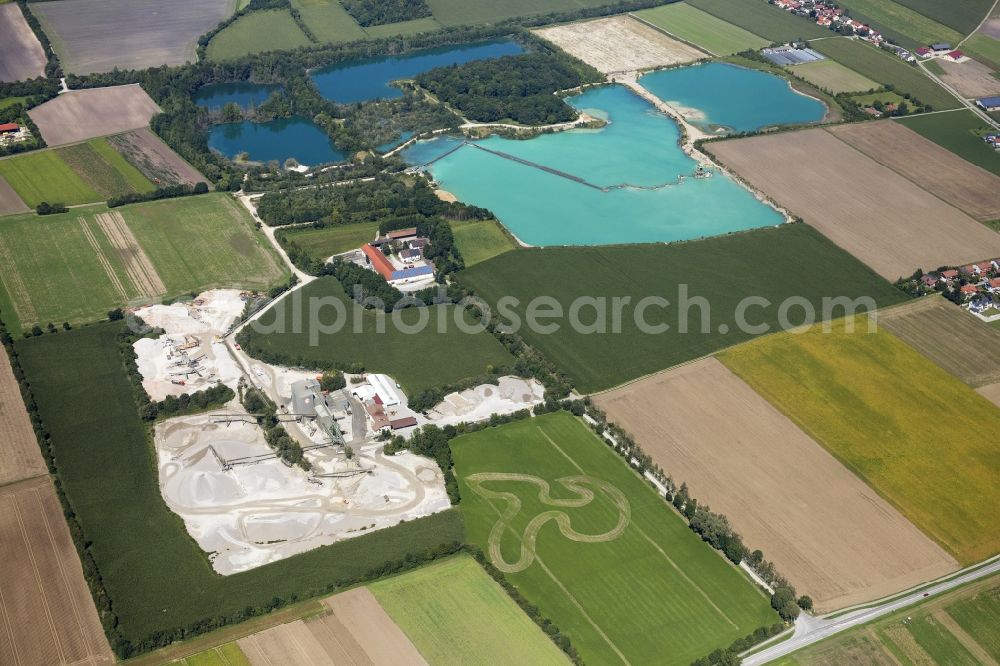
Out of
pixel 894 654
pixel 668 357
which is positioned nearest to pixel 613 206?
pixel 668 357

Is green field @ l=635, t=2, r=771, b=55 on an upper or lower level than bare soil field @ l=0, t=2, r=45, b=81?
upper

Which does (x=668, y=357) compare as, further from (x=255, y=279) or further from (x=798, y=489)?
(x=255, y=279)

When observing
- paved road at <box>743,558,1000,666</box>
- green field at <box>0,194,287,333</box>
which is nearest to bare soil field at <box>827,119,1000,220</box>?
paved road at <box>743,558,1000,666</box>

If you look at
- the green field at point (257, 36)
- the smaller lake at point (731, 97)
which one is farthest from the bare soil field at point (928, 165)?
the green field at point (257, 36)

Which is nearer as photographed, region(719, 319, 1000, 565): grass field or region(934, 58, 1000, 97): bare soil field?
region(719, 319, 1000, 565): grass field

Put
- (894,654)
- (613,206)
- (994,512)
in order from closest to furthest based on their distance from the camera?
(894,654)
(994,512)
(613,206)

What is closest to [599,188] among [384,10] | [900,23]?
[384,10]

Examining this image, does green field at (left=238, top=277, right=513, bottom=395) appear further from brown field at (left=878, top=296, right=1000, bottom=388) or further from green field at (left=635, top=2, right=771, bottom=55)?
green field at (left=635, top=2, right=771, bottom=55)
